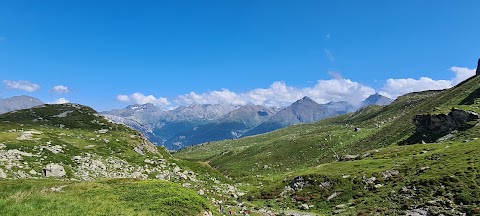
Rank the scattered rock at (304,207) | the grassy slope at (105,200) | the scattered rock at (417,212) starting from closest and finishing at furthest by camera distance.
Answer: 1. the grassy slope at (105,200)
2. the scattered rock at (417,212)
3. the scattered rock at (304,207)

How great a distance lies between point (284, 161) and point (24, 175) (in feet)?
450

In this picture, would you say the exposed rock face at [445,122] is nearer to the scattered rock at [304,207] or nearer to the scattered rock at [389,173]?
the scattered rock at [389,173]

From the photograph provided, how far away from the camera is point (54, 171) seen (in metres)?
52.3

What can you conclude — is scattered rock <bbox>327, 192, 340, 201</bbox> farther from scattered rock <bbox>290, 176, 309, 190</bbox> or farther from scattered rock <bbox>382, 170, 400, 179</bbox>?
scattered rock <bbox>382, 170, 400, 179</bbox>

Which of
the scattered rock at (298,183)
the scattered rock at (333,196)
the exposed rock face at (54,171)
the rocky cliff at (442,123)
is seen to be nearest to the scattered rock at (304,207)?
the scattered rock at (333,196)

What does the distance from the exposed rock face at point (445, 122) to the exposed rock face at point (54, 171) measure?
106 metres

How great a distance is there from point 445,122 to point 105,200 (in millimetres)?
115818

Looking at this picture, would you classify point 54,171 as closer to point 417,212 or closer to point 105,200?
point 105,200

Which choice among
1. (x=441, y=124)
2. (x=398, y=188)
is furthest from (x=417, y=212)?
(x=441, y=124)

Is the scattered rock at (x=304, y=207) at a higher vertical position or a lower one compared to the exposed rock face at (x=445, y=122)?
lower

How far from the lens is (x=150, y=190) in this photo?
105ft

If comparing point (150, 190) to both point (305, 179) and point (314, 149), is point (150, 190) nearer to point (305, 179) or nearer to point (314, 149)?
point (305, 179)

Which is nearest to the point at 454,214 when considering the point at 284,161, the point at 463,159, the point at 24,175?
the point at 463,159

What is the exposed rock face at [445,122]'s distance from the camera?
104069 mm
